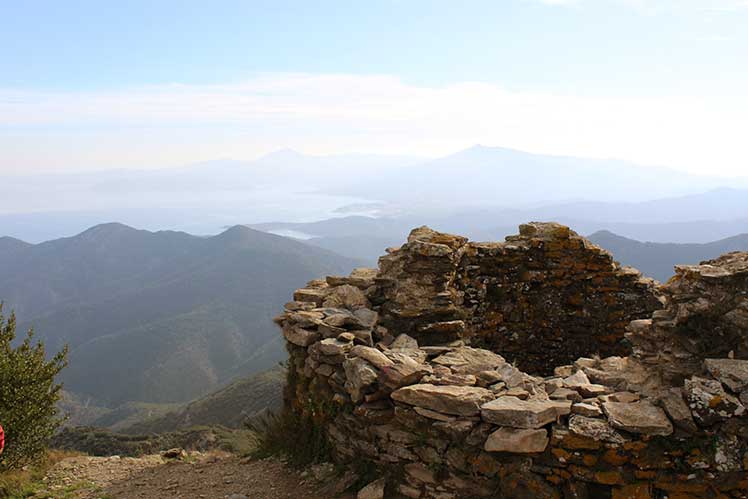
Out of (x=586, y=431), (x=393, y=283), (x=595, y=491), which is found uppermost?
(x=393, y=283)

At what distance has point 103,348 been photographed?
146m

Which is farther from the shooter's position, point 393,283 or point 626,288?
point 626,288

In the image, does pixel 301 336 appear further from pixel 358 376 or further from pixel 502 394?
pixel 502 394

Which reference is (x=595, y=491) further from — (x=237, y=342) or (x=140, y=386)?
(x=237, y=342)

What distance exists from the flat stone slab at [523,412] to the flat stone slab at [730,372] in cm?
164

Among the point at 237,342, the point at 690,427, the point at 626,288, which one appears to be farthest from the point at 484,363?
the point at 237,342

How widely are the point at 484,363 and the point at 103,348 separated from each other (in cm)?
16407

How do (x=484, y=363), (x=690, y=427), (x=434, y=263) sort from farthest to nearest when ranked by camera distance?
(x=434, y=263) < (x=484, y=363) < (x=690, y=427)

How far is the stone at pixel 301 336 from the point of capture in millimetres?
7945

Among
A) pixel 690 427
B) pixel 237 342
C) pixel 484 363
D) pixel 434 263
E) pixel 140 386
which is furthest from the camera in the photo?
pixel 237 342

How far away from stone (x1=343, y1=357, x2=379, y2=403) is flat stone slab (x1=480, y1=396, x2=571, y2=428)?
5.36ft

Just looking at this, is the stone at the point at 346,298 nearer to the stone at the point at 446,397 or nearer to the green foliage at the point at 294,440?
the green foliage at the point at 294,440

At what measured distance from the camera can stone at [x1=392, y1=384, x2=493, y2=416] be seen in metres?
5.75

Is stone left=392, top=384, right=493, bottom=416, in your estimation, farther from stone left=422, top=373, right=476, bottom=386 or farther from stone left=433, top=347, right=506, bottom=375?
stone left=433, top=347, right=506, bottom=375
